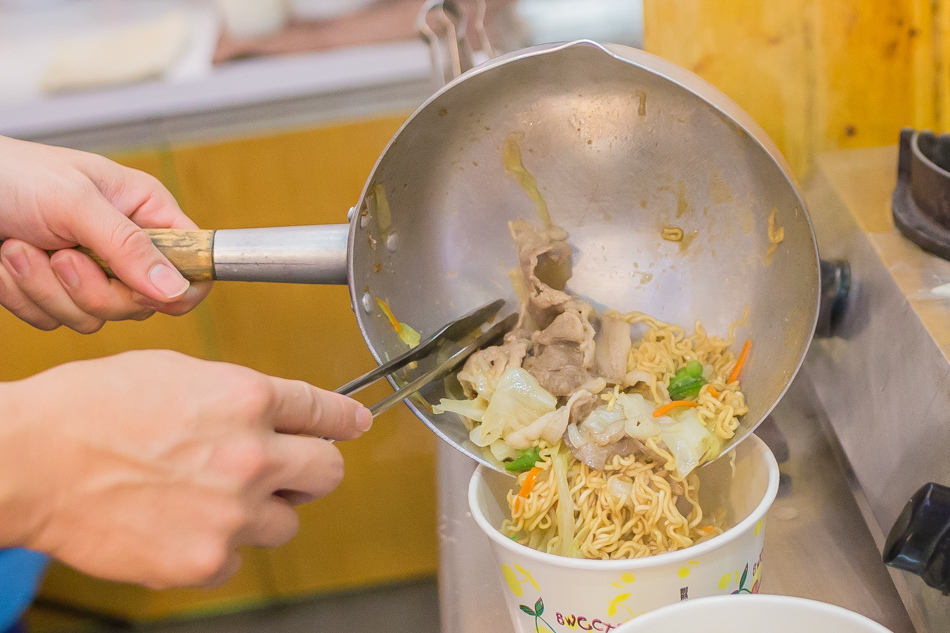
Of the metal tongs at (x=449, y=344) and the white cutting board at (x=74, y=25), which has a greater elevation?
the white cutting board at (x=74, y=25)

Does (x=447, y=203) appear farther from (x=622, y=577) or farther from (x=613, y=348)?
(x=622, y=577)

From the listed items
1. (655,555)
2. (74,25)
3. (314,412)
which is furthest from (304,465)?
(74,25)

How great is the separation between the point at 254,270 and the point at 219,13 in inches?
57.3

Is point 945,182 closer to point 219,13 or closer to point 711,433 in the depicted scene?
point 711,433

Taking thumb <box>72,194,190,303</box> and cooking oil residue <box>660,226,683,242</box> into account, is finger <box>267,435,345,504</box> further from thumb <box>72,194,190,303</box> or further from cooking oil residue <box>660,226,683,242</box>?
cooking oil residue <box>660,226,683,242</box>

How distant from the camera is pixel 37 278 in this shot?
35.8 inches

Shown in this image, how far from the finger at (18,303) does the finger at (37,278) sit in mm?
10

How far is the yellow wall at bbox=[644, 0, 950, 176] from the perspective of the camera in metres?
1.09

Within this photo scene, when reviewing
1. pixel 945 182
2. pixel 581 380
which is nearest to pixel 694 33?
pixel 945 182

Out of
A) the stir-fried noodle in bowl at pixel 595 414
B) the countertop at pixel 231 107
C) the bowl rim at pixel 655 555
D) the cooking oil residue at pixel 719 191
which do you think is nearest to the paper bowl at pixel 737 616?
the bowl rim at pixel 655 555

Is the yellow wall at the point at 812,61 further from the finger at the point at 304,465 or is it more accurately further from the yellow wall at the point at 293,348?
the finger at the point at 304,465

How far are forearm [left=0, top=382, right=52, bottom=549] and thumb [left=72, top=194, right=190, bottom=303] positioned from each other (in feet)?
0.93

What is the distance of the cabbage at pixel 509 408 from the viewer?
797 millimetres

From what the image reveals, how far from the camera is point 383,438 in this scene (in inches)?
75.4
